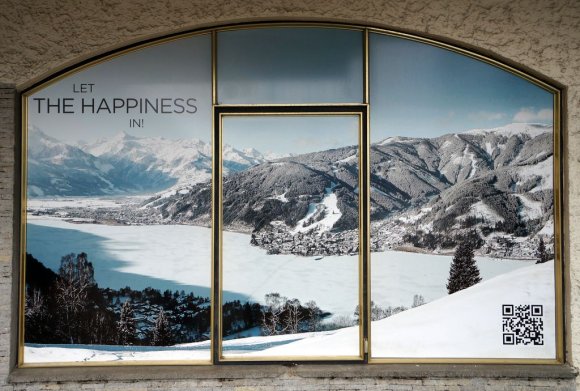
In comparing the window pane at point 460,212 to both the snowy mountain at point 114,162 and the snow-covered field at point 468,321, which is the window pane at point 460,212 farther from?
the snowy mountain at point 114,162

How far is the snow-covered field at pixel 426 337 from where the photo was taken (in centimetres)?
473

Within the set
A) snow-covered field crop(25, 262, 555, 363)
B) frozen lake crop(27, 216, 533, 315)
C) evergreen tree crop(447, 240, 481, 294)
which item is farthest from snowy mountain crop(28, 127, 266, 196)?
evergreen tree crop(447, 240, 481, 294)

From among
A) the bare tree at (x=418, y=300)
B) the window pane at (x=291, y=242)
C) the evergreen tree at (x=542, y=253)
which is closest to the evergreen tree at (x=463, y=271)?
the bare tree at (x=418, y=300)

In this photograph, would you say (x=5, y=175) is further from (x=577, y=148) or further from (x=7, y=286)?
(x=577, y=148)

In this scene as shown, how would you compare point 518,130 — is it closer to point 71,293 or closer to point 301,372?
point 301,372

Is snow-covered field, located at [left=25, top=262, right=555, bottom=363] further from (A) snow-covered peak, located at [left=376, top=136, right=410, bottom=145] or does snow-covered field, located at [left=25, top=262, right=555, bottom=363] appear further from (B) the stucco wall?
(A) snow-covered peak, located at [left=376, top=136, right=410, bottom=145]

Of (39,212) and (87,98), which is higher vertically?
(87,98)

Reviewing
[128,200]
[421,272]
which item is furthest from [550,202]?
[128,200]

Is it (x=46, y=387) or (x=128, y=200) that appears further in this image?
(x=128, y=200)

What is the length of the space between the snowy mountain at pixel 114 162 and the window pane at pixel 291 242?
229 millimetres

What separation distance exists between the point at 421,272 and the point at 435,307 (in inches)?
14.1

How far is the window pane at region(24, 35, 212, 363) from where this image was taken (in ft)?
15.6

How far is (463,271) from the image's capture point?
477cm

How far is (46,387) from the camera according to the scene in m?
4.58
